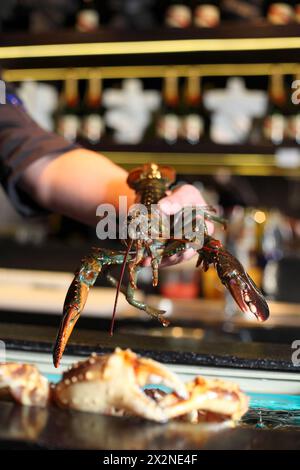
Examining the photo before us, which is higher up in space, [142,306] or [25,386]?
[142,306]

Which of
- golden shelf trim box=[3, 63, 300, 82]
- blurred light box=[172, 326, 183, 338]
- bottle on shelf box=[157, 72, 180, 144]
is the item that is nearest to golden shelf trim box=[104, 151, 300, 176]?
bottle on shelf box=[157, 72, 180, 144]

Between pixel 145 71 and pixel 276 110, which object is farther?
pixel 145 71

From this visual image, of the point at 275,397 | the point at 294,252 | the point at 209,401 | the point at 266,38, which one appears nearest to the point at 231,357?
the point at 275,397

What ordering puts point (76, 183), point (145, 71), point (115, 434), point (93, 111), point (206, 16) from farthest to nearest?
point (93, 111), point (145, 71), point (206, 16), point (76, 183), point (115, 434)

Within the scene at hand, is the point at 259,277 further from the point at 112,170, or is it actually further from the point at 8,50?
the point at 112,170

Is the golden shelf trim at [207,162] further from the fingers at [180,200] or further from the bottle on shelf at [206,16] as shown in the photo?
the fingers at [180,200]

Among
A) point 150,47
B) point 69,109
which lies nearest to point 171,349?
point 150,47

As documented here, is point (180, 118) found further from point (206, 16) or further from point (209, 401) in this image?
point (209, 401)

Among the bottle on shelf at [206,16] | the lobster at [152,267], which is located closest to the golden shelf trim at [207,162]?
the bottle on shelf at [206,16]

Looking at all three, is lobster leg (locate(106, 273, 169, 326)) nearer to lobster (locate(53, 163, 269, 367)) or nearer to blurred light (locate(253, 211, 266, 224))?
lobster (locate(53, 163, 269, 367))
